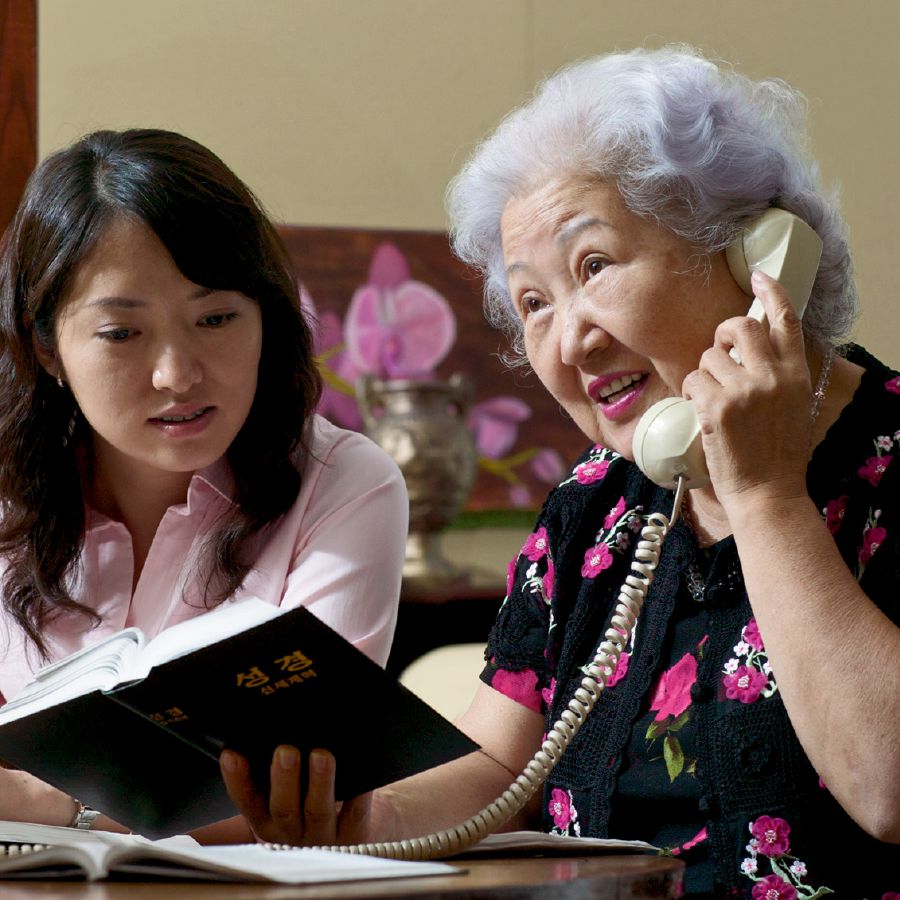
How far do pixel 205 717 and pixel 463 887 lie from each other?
28cm

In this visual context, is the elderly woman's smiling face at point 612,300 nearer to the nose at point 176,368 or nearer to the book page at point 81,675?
the nose at point 176,368

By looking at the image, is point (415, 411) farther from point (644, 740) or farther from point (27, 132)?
point (644, 740)

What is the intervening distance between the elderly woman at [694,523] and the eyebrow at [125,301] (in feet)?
1.01

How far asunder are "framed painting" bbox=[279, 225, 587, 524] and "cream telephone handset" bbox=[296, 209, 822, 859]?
1667 mm

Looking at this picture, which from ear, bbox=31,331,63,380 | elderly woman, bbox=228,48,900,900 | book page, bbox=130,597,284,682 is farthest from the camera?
ear, bbox=31,331,63,380

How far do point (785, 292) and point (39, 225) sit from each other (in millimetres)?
937

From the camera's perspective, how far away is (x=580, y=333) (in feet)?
4.64

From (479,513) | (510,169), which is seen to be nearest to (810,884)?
(510,169)

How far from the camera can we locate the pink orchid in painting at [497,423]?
3.13m

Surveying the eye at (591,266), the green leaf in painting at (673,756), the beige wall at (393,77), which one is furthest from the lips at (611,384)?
the beige wall at (393,77)

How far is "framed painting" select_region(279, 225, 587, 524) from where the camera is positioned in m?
3.07

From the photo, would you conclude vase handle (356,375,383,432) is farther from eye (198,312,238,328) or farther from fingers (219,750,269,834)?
fingers (219,750,269,834)

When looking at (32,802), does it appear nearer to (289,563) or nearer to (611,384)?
(289,563)

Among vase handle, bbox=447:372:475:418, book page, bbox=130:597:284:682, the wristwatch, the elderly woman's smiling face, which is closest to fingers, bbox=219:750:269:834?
book page, bbox=130:597:284:682
